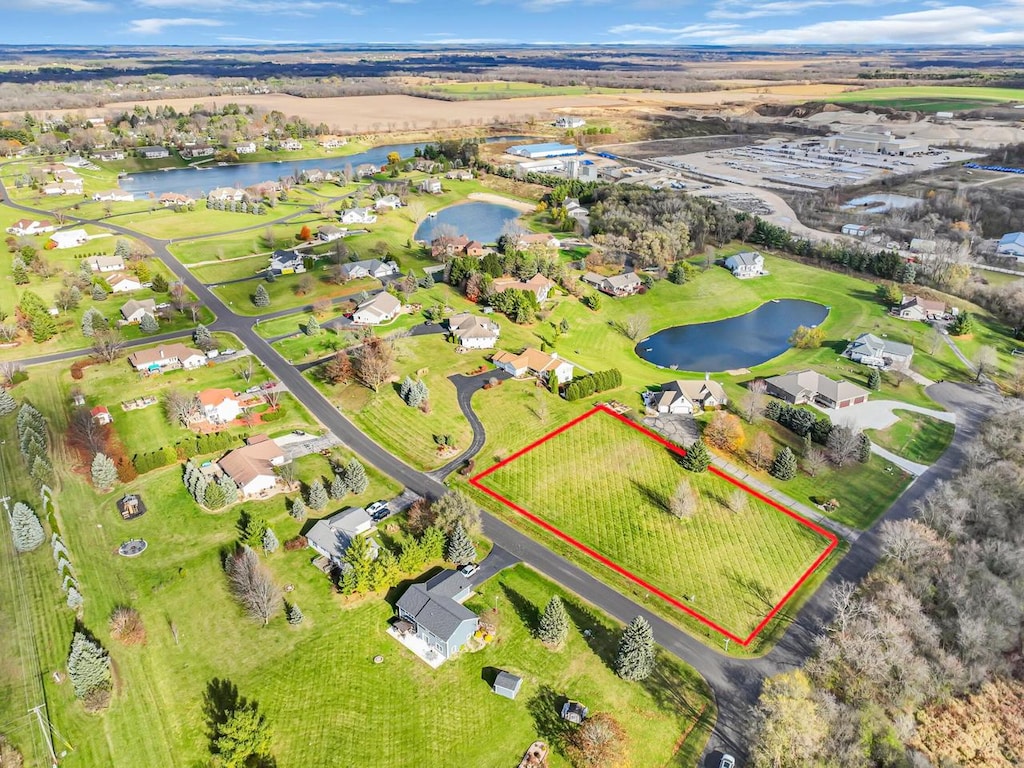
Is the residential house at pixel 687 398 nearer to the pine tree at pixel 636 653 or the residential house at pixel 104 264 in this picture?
the pine tree at pixel 636 653

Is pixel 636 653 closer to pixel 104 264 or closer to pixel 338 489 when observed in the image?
pixel 338 489

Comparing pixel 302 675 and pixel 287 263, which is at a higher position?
pixel 287 263

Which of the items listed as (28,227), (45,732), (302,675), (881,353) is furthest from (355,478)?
(28,227)

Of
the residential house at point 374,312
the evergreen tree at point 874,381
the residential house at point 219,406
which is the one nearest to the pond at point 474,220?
the residential house at point 374,312

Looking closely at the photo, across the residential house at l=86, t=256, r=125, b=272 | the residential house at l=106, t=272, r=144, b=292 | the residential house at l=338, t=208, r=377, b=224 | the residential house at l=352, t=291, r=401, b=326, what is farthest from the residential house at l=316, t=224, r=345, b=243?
the residential house at l=352, t=291, r=401, b=326

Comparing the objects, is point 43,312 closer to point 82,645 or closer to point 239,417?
point 239,417

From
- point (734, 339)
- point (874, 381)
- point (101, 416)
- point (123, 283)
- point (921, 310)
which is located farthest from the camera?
point (123, 283)
